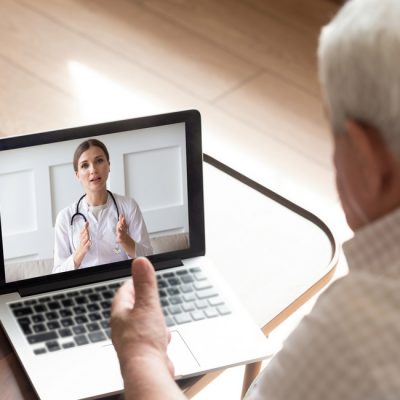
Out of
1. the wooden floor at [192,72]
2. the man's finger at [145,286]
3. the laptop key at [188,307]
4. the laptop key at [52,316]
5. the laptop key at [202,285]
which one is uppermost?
the man's finger at [145,286]

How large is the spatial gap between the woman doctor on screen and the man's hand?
0.60 feet

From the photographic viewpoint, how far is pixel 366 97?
0.92 metres

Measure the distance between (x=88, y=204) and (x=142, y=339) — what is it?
10.9 inches

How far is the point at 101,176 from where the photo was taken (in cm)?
142

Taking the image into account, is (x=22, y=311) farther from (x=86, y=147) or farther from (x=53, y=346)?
(x=86, y=147)

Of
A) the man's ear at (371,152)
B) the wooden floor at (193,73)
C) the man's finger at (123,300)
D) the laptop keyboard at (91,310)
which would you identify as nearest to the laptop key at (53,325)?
the laptop keyboard at (91,310)

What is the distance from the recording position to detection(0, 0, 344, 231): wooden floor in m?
2.76

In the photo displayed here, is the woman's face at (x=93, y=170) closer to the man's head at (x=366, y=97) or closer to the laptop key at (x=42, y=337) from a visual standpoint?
the laptop key at (x=42, y=337)

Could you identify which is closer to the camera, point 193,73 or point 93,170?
point 93,170

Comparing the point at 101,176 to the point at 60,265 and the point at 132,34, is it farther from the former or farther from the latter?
the point at 132,34

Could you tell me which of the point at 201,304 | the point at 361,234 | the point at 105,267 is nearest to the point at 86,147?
the point at 105,267

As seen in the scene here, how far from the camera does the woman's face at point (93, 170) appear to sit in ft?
4.65

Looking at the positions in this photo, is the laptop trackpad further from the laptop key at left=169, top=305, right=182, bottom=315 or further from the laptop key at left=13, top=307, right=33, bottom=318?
the laptop key at left=13, top=307, right=33, bottom=318

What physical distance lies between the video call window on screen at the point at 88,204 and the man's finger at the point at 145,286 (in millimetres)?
211
